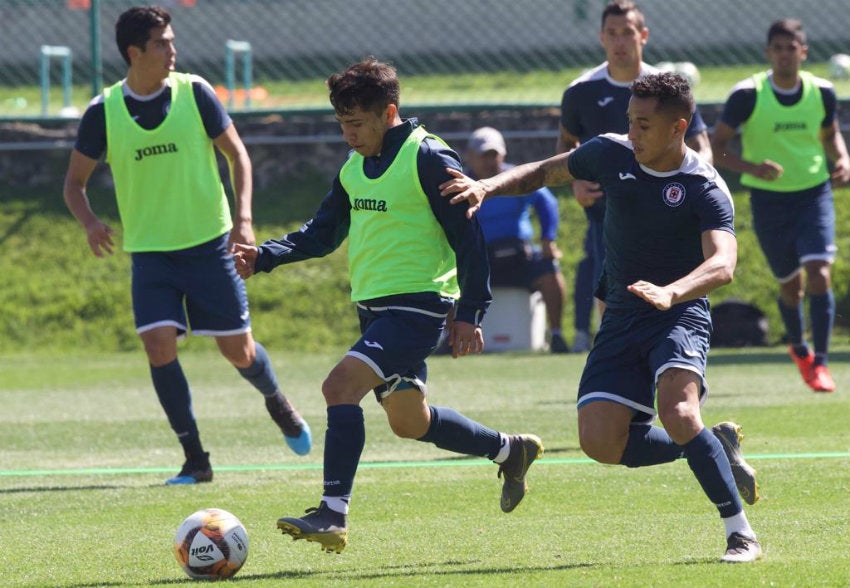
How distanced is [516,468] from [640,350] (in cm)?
95

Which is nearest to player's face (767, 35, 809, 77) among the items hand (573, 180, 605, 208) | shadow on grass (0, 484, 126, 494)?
hand (573, 180, 605, 208)

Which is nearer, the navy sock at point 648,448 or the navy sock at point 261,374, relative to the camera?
the navy sock at point 648,448

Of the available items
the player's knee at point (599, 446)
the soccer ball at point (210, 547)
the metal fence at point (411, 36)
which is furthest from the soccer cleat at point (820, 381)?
the metal fence at point (411, 36)

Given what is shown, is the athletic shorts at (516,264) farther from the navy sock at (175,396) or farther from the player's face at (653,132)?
the player's face at (653,132)

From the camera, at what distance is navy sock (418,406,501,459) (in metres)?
6.42

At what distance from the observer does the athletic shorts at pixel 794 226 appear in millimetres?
10727

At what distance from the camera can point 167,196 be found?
803 centimetres

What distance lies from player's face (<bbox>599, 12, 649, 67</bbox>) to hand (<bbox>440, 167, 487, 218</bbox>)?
312 cm

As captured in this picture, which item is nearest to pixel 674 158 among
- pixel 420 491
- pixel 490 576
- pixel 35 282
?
pixel 490 576

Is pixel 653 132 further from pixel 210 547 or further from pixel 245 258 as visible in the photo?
pixel 210 547

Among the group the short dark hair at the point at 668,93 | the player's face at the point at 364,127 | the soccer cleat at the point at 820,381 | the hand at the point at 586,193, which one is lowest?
the soccer cleat at the point at 820,381

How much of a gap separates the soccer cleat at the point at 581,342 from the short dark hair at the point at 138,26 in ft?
23.0

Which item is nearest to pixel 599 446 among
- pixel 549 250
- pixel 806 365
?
pixel 806 365

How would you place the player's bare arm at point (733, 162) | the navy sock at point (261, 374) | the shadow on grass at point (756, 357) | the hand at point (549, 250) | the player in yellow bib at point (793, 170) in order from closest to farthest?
the navy sock at point (261, 374) → the player's bare arm at point (733, 162) → the player in yellow bib at point (793, 170) → the shadow on grass at point (756, 357) → the hand at point (549, 250)
